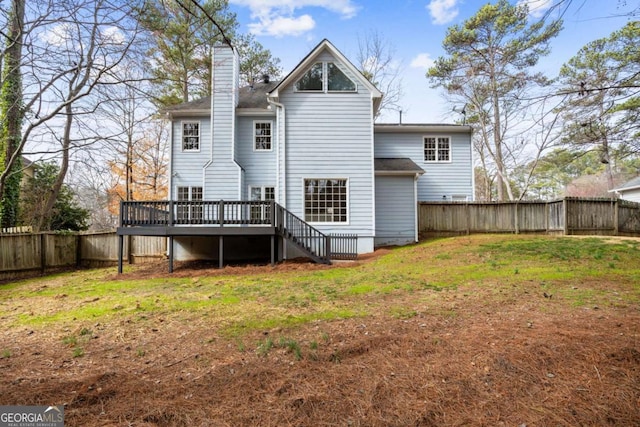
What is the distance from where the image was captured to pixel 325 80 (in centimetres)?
1378

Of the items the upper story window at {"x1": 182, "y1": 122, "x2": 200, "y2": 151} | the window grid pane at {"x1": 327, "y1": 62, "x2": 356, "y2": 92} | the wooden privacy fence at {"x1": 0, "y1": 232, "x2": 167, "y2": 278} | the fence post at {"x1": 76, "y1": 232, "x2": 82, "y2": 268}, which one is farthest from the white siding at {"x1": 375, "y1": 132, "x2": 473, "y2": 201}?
the fence post at {"x1": 76, "y1": 232, "x2": 82, "y2": 268}

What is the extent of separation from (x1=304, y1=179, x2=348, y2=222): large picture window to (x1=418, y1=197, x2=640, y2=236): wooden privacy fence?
4591mm

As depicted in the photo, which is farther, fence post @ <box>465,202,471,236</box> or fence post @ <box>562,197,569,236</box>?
fence post @ <box>465,202,471,236</box>

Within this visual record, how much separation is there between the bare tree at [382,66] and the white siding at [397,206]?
35.4ft

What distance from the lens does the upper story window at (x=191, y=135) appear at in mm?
14828

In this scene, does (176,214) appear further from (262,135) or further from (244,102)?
(244,102)

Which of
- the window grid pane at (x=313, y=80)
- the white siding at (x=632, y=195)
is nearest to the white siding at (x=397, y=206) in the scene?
the window grid pane at (x=313, y=80)

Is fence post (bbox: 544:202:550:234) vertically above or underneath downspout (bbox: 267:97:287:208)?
underneath

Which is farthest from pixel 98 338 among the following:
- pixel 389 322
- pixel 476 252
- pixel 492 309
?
pixel 476 252

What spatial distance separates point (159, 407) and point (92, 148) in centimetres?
1070

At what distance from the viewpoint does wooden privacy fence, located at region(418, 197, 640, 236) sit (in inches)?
546

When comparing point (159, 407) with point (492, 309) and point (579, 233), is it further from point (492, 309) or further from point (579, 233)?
point (579, 233)

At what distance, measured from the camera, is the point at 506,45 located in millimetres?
20484

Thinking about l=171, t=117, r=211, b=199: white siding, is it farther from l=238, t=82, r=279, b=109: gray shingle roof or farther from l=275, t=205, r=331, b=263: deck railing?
l=275, t=205, r=331, b=263: deck railing
